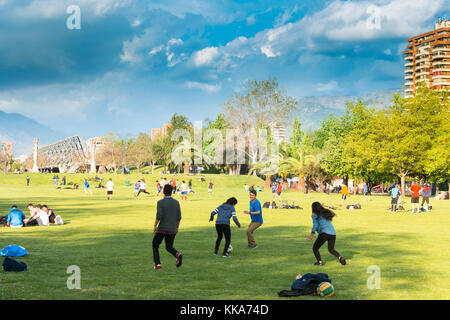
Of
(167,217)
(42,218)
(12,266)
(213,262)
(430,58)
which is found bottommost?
(213,262)

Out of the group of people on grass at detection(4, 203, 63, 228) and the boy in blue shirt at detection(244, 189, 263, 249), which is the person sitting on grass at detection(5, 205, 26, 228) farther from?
the boy in blue shirt at detection(244, 189, 263, 249)

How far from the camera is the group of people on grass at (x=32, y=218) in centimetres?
2036

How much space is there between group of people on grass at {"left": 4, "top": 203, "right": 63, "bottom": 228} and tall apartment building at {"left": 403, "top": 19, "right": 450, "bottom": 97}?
13980 cm

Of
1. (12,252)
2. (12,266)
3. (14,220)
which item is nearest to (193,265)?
(12,266)

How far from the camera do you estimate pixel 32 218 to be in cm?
2112

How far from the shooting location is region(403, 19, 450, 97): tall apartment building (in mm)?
147750

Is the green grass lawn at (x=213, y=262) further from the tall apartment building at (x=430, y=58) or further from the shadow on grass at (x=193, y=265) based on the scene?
the tall apartment building at (x=430, y=58)

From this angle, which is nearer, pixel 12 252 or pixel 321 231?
pixel 321 231

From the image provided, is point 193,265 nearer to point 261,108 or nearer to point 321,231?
point 321,231

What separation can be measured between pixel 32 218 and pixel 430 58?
507ft

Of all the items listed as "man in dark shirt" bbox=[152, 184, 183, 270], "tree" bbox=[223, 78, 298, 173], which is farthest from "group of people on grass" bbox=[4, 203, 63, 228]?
"tree" bbox=[223, 78, 298, 173]

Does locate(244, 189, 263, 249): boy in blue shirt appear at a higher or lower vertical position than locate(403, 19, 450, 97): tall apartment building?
lower
